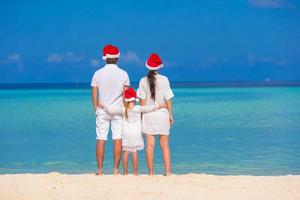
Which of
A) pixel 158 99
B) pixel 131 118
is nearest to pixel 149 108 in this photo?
pixel 158 99

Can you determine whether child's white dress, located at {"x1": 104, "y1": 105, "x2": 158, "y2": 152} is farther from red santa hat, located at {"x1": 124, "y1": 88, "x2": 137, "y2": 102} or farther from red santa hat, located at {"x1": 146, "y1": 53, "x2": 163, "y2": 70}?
red santa hat, located at {"x1": 146, "y1": 53, "x2": 163, "y2": 70}

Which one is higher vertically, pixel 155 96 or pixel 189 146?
pixel 155 96

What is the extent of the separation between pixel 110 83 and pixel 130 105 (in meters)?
0.38

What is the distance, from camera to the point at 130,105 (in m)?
8.29
